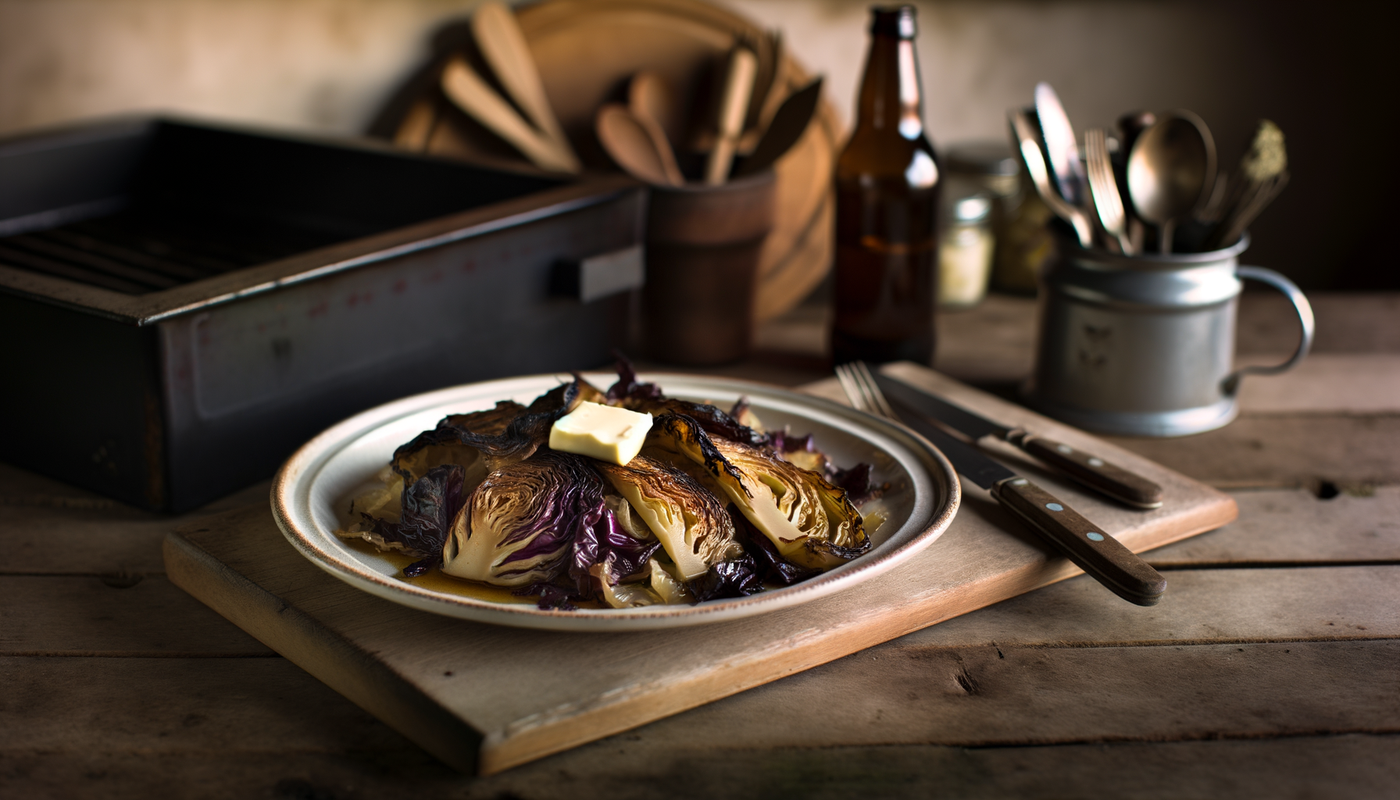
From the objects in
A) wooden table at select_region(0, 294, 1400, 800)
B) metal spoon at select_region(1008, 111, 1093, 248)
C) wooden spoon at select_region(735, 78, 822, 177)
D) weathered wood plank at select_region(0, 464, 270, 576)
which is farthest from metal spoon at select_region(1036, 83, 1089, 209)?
weathered wood plank at select_region(0, 464, 270, 576)

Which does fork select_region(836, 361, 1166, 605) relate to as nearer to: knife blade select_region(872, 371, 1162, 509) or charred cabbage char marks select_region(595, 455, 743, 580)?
knife blade select_region(872, 371, 1162, 509)

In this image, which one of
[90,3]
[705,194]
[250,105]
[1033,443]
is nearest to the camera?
[1033,443]

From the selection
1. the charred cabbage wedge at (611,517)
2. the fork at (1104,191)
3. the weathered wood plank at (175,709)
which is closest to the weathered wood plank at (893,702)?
the weathered wood plank at (175,709)

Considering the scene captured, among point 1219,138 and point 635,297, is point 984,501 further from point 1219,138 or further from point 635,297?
point 1219,138

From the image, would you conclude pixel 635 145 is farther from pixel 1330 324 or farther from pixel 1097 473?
pixel 1330 324

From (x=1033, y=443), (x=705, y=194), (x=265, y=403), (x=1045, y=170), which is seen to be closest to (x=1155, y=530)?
(x=1033, y=443)

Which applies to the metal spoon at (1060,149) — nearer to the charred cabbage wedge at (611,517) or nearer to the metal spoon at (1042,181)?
the metal spoon at (1042,181)

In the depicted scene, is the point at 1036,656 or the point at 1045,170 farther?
the point at 1045,170

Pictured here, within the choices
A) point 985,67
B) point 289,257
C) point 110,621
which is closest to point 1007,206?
point 985,67
